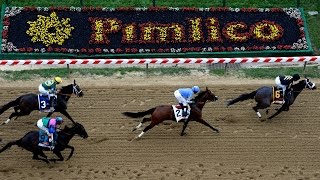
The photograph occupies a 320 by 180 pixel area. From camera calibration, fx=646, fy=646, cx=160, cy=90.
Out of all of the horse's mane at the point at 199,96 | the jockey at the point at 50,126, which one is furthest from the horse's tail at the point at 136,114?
the jockey at the point at 50,126

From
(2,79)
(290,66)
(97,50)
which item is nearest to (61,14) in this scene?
(97,50)

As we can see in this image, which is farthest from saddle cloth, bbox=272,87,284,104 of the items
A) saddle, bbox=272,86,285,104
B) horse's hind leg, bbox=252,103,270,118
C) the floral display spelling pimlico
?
the floral display spelling pimlico

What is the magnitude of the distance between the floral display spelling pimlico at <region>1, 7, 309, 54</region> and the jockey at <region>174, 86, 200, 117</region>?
4.61 metres

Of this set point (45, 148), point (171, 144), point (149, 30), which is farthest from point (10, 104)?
point (149, 30)

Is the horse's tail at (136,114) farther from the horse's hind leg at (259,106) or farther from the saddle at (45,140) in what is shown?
the horse's hind leg at (259,106)

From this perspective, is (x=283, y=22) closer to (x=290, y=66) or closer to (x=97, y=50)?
(x=290, y=66)

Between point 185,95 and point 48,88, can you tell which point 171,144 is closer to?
point 185,95

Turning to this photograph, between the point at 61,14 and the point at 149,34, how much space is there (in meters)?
2.82

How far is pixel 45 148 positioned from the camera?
45.1 feet

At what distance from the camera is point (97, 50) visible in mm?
18844

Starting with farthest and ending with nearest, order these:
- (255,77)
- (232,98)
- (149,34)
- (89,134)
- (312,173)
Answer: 1. (149,34)
2. (255,77)
3. (232,98)
4. (89,134)
5. (312,173)

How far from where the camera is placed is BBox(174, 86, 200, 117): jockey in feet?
47.3

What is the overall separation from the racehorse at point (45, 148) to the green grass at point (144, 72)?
3991 mm

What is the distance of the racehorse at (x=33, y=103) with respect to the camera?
1486cm
